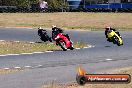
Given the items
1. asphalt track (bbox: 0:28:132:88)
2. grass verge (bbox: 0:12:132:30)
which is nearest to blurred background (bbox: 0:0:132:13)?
grass verge (bbox: 0:12:132:30)

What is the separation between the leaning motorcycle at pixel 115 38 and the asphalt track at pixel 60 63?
1.16 ft

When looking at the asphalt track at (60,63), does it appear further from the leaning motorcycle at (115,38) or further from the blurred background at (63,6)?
the blurred background at (63,6)

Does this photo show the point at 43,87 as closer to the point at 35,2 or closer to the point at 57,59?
the point at 57,59

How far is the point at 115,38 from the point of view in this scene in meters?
23.7

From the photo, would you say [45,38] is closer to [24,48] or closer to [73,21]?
[24,48]

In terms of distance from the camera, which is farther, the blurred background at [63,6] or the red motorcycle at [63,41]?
the blurred background at [63,6]

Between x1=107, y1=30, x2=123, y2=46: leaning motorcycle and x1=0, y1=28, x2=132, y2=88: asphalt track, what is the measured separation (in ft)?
1.16

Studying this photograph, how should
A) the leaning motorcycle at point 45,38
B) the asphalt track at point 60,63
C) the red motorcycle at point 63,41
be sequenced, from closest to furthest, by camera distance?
the asphalt track at point 60,63 < the red motorcycle at point 63,41 < the leaning motorcycle at point 45,38

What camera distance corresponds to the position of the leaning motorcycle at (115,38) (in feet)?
76.8

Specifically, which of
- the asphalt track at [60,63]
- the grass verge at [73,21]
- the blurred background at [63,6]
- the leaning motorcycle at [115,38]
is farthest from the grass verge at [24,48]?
the blurred background at [63,6]

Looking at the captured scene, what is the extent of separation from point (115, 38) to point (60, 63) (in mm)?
7522

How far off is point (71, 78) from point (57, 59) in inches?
173

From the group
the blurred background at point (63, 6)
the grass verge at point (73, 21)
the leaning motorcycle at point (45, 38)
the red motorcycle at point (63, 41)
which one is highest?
the red motorcycle at point (63, 41)

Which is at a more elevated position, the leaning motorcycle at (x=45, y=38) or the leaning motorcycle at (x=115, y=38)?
the leaning motorcycle at (x=115, y=38)
